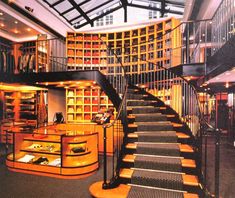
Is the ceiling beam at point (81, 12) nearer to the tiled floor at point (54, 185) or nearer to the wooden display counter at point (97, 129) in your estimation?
the wooden display counter at point (97, 129)

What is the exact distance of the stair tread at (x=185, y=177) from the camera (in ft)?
8.92

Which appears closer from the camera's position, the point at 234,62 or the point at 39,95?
the point at 234,62

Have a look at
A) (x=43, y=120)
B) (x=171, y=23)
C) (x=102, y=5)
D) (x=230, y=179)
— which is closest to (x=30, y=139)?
(x=43, y=120)

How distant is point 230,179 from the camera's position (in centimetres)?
370

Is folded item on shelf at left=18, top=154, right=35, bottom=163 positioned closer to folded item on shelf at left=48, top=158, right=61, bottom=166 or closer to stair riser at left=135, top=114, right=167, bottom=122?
folded item on shelf at left=48, top=158, right=61, bottom=166

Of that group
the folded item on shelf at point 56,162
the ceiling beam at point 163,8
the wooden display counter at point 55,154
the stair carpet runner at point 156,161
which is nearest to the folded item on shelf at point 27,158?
the wooden display counter at point 55,154

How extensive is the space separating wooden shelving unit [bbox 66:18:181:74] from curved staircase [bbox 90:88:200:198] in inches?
161

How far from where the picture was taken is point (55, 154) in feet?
14.3

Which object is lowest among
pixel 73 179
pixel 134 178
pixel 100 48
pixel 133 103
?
pixel 73 179

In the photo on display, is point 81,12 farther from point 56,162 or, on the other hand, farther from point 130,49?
point 56,162

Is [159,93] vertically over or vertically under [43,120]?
over

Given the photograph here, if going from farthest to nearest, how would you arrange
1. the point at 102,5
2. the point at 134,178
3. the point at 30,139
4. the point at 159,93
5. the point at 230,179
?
the point at 102,5 < the point at 159,93 < the point at 30,139 < the point at 230,179 < the point at 134,178

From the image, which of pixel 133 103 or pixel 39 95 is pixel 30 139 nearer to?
pixel 133 103

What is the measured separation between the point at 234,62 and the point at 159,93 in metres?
3.78
